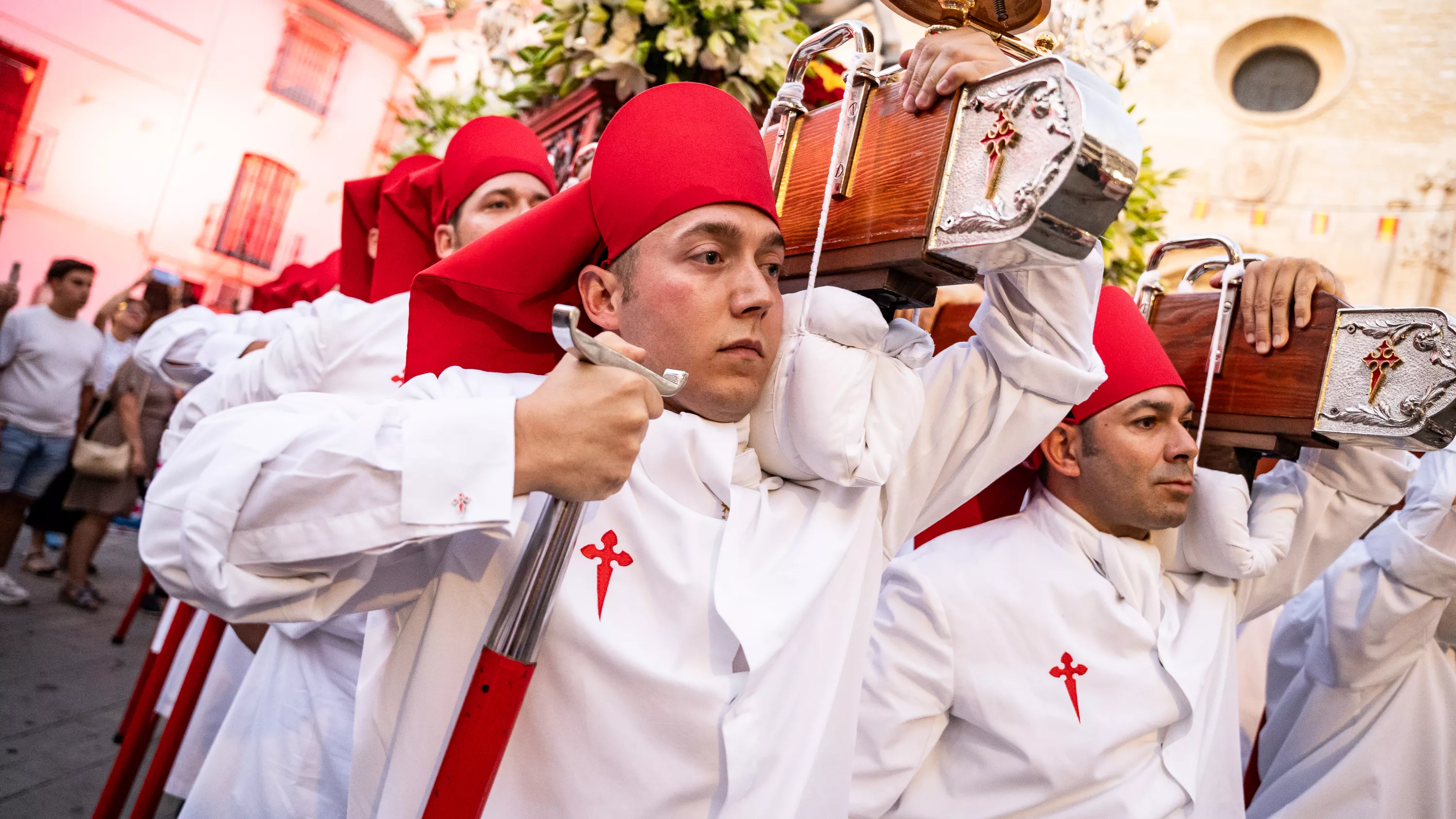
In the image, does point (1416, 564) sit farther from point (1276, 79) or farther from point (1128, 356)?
point (1276, 79)

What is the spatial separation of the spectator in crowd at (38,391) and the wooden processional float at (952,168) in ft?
20.0

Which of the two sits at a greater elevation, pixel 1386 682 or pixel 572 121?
pixel 572 121

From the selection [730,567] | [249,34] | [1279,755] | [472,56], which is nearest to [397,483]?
[730,567]

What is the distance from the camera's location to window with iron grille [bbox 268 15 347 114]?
530 inches

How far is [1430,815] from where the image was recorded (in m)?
3.14

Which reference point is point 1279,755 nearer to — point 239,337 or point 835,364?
point 835,364

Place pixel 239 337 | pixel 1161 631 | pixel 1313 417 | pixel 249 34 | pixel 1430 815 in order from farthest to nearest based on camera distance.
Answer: pixel 249 34 < pixel 239 337 < pixel 1430 815 < pixel 1161 631 < pixel 1313 417

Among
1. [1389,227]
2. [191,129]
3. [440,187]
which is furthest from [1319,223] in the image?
[191,129]

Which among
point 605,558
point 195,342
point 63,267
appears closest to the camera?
point 605,558

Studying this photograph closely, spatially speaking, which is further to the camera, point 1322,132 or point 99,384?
point 1322,132

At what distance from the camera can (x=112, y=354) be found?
806 centimetres

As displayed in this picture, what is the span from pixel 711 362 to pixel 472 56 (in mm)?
14321

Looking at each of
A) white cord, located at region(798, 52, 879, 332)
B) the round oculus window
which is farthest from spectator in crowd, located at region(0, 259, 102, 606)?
the round oculus window

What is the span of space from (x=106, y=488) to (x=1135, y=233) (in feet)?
20.8
